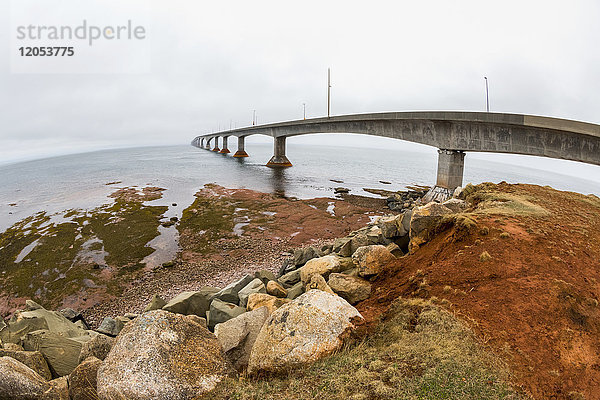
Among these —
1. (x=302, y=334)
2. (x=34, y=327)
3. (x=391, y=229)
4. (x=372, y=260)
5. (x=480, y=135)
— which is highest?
(x=480, y=135)

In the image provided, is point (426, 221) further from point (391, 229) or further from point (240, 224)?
point (240, 224)

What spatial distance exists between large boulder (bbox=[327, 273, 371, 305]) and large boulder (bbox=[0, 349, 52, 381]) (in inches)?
228

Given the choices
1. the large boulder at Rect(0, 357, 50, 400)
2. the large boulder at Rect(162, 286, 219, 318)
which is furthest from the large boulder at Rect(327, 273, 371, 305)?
the large boulder at Rect(0, 357, 50, 400)

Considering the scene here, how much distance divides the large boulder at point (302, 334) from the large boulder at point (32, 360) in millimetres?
4019

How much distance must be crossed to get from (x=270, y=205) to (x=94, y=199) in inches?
813

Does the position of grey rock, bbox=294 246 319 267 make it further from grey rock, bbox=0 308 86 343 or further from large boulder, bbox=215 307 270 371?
grey rock, bbox=0 308 86 343

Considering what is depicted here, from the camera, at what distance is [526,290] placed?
18.0 ft

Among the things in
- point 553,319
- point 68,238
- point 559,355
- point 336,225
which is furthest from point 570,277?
point 68,238

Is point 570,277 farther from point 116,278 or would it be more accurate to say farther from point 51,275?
point 51,275

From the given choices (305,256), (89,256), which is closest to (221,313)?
(305,256)

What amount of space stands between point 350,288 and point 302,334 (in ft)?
8.08

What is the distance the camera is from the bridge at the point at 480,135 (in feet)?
58.9

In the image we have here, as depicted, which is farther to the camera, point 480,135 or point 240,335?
point 480,135

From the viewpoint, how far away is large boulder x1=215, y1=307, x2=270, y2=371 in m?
4.94
